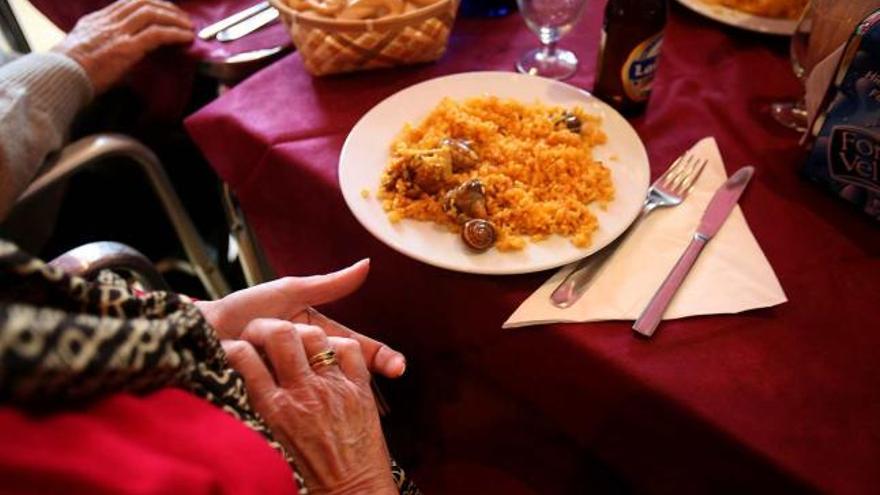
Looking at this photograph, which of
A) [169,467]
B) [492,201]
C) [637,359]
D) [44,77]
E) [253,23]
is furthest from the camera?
[253,23]

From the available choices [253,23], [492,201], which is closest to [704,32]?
[492,201]

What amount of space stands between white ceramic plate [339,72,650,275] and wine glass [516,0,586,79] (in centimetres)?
10

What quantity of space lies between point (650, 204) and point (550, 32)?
387mm

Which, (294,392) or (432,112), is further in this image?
(432,112)

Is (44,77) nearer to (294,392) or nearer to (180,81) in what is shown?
(180,81)

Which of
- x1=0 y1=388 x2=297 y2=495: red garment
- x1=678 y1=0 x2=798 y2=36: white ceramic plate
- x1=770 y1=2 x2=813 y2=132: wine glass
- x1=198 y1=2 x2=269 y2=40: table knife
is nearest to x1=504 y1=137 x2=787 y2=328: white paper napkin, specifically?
x1=770 y1=2 x2=813 y2=132: wine glass

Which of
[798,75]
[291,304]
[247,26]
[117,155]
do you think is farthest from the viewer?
[247,26]

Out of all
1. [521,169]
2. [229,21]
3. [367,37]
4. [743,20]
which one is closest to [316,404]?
[521,169]

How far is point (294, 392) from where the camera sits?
0.66 meters

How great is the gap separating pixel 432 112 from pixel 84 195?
936mm

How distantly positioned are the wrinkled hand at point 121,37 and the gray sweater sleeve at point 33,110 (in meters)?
0.03

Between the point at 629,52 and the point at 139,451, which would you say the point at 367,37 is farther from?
the point at 139,451

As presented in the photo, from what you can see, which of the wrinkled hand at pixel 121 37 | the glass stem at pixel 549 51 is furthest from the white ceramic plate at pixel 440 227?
the wrinkled hand at pixel 121 37

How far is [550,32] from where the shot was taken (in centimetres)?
98
